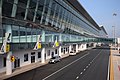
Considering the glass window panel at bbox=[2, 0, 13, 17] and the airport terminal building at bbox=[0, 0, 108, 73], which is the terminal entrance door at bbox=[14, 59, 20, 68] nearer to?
the airport terminal building at bbox=[0, 0, 108, 73]

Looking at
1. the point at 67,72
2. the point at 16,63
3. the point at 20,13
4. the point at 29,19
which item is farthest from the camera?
the point at 29,19

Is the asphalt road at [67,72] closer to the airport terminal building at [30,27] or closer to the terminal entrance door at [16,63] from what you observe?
the terminal entrance door at [16,63]

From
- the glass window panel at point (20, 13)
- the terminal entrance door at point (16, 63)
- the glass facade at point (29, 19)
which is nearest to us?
the glass facade at point (29, 19)

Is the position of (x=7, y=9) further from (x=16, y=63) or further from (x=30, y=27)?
(x=16, y=63)

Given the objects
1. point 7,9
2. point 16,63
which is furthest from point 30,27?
point 7,9

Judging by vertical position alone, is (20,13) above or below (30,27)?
above

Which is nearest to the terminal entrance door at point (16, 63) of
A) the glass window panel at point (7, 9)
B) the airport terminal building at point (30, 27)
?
the airport terminal building at point (30, 27)

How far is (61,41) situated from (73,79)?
32279mm

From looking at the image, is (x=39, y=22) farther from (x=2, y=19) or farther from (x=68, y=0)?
(x=68, y=0)

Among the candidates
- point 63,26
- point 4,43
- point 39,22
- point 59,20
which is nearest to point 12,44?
point 4,43

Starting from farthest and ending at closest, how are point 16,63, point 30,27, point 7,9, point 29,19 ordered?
point 30,27 < point 29,19 < point 16,63 < point 7,9

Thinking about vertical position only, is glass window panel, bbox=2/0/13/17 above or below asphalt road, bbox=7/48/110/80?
above

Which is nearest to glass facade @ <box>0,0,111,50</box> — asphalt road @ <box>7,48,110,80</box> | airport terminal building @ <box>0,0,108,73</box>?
airport terminal building @ <box>0,0,108,73</box>

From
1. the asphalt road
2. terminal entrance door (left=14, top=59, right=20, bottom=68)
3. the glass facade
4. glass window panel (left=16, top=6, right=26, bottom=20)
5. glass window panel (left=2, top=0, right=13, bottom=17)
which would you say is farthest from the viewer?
terminal entrance door (left=14, top=59, right=20, bottom=68)
